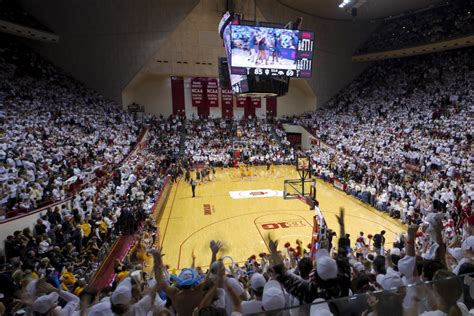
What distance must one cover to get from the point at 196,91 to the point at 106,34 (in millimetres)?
9811

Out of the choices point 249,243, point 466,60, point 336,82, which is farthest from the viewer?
point 336,82

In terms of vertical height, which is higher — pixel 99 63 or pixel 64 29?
pixel 64 29

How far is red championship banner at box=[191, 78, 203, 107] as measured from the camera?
105 ft

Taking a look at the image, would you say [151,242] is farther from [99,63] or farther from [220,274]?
[99,63]

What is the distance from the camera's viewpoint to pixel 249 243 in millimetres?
11078

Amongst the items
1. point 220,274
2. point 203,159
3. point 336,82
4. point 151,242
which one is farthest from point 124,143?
point 336,82

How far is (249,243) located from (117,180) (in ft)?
22.0

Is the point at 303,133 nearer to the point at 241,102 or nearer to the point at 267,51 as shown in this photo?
the point at 241,102

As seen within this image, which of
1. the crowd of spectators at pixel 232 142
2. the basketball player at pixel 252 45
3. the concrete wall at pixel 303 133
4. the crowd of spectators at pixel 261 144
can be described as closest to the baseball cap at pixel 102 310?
the basketball player at pixel 252 45

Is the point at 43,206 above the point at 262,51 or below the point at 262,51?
below

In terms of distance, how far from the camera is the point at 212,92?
32.7 metres

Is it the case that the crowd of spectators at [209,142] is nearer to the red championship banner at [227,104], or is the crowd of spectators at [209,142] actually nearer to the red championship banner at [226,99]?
the red championship banner at [227,104]

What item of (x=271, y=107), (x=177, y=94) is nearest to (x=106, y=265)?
(x=177, y=94)

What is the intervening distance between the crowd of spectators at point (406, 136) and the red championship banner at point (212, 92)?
30.8 ft
